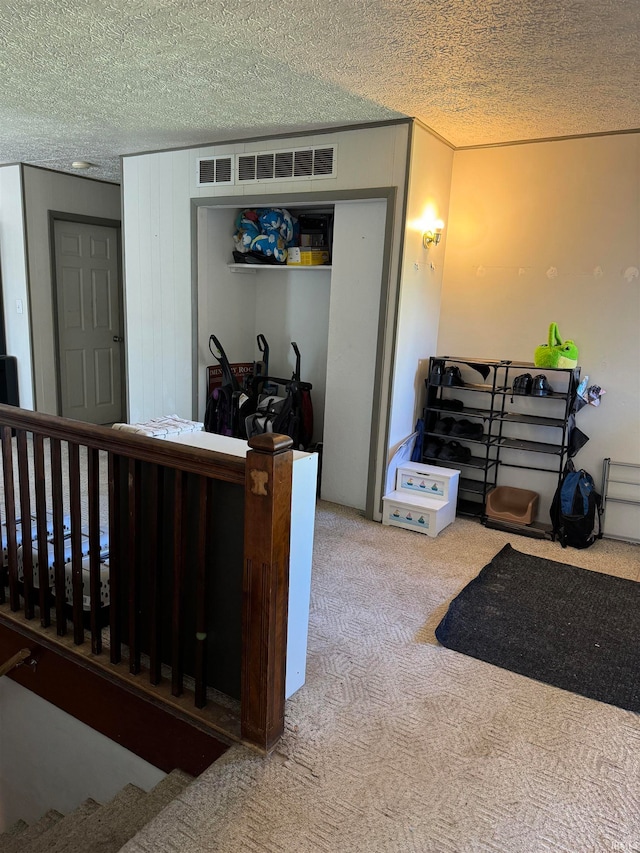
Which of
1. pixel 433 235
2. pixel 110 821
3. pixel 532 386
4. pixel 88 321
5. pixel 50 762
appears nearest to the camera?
pixel 110 821

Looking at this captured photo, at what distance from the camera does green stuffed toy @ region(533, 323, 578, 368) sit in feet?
12.3

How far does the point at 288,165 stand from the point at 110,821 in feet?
12.2

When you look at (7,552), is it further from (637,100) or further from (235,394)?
(637,100)

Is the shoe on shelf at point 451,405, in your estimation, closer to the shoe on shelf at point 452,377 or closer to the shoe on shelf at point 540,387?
the shoe on shelf at point 452,377

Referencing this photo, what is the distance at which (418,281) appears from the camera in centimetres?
398

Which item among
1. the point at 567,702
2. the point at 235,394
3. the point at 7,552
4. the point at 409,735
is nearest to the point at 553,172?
the point at 235,394

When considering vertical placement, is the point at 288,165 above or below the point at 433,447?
above

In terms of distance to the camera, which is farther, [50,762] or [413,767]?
[50,762]

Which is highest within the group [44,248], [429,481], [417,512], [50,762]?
[44,248]

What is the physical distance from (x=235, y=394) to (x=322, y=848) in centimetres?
335

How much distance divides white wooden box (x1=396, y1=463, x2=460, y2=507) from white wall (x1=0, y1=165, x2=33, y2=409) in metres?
3.60

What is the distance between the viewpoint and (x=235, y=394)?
181 inches

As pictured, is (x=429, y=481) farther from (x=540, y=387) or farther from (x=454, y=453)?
(x=540, y=387)

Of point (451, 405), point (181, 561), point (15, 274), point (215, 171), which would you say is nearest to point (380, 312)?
point (451, 405)
